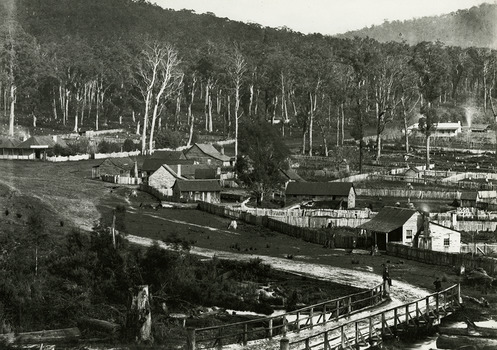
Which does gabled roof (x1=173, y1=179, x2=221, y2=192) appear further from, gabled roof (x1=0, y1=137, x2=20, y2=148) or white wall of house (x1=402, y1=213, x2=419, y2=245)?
gabled roof (x1=0, y1=137, x2=20, y2=148)

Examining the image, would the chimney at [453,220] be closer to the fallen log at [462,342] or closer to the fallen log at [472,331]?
the fallen log at [472,331]

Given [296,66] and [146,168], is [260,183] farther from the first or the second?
[296,66]

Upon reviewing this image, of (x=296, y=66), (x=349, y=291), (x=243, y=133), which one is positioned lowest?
(x=349, y=291)

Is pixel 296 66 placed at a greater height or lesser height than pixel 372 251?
greater

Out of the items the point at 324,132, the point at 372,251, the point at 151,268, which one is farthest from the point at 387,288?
the point at 324,132

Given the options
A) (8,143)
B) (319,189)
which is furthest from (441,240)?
(8,143)

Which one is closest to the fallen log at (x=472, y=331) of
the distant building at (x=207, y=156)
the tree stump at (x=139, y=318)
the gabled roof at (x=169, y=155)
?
the tree stump at (x=139, y=318)

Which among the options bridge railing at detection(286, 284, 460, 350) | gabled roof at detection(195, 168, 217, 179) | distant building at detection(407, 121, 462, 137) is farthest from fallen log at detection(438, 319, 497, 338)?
distant building at detection(407, 121, 462, 137)
